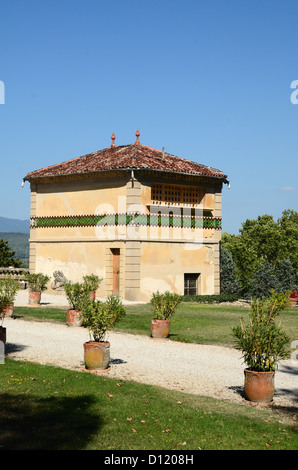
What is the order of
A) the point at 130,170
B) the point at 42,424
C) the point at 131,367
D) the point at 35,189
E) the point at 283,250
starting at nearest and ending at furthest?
1. the point at 42,424
2. the point at 131,367
3. the point at 130,170
4. the point at 35,189
5. the point at 283,250

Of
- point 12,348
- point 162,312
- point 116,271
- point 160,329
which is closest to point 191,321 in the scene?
point 162,312

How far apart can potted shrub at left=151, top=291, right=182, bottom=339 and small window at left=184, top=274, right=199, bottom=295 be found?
47.9 ft

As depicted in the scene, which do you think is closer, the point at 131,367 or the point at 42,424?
the point at 42,424

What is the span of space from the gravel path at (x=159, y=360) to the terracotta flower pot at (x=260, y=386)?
1.08 ft

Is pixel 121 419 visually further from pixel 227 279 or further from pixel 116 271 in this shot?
pixel 227 279

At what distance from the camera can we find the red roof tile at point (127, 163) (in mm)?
29578

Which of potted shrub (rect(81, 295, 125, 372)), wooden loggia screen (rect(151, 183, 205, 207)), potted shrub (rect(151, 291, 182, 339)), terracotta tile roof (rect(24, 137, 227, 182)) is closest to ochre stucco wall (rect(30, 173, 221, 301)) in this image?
wooden loggia screen (rect(151, 183, 205, 207))

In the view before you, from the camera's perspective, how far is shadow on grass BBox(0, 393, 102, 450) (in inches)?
273
